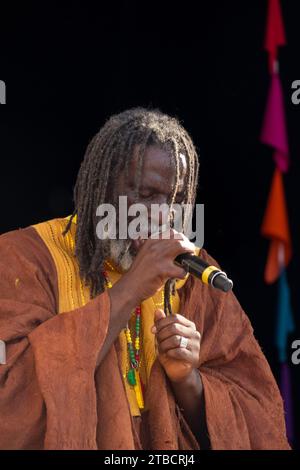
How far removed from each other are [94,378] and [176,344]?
0.24 metres

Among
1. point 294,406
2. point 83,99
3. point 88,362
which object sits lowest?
point 294,406

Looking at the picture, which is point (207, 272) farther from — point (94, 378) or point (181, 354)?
point (94, 378)

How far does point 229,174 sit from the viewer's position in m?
4.16

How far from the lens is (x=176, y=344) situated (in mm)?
2510

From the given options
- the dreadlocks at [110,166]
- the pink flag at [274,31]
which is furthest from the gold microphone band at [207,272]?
the pink flag at [274,31]

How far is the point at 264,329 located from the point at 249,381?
1.25 metres

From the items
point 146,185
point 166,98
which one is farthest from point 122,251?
point 166,98

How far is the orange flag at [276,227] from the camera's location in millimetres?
4020

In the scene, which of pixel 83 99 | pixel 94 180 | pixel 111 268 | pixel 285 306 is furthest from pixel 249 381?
pixel 83 99

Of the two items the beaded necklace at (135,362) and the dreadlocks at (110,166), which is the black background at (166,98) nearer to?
the dreadlocks at (110,166)

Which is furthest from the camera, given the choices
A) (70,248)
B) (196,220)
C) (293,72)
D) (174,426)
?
(293,72)
